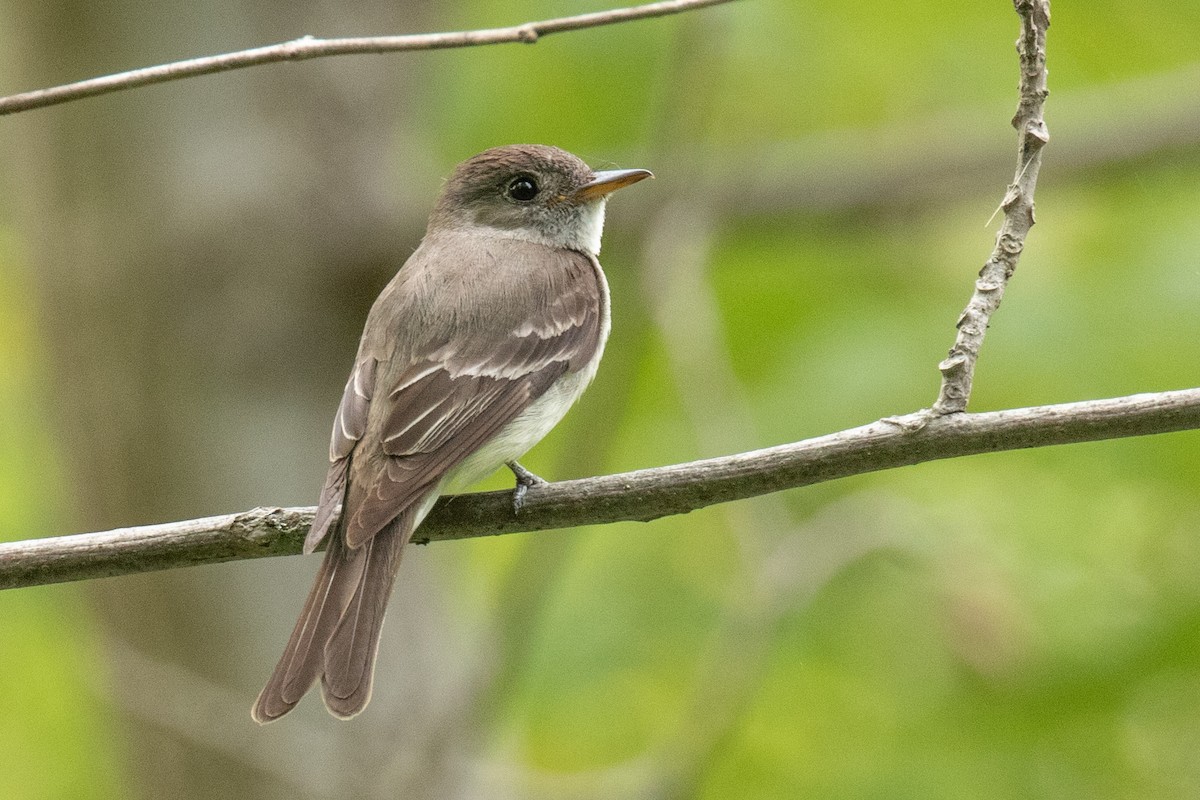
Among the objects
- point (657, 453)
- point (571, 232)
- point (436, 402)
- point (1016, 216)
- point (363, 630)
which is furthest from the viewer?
point (657, 453)

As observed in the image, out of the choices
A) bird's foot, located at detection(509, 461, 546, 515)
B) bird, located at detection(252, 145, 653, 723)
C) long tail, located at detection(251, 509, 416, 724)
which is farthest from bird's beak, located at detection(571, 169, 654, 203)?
long tail, located at detection(251, 509, 416, 724)

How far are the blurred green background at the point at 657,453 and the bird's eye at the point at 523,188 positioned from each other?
0.42m

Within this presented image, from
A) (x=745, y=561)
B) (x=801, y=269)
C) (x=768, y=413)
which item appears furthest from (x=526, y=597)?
(x=801, y=269)

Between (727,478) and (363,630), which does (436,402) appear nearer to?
(363,630)

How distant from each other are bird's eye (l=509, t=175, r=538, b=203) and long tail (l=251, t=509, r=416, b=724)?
1.85 m

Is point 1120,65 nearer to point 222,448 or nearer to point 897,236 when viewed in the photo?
point 897,236

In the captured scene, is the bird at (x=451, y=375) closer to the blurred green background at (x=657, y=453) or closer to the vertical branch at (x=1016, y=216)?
the blurred green background at (x=657, y=453)

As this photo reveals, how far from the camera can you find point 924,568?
18.5 ft

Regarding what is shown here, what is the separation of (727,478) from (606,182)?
206 centimetres

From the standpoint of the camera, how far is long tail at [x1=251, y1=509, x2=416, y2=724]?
366 centimetres

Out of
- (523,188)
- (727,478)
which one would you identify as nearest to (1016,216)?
(727,478)

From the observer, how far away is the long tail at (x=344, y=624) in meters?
3.66

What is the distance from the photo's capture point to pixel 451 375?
4.25 meters

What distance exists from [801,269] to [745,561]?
203cm
